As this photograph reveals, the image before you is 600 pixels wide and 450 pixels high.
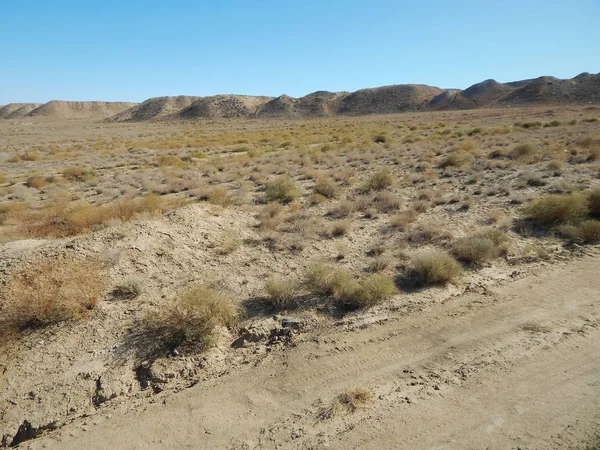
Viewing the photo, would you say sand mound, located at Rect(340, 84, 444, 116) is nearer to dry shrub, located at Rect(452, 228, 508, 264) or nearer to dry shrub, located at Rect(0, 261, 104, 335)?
dry shrub, located at Rect(452, 228, 508, 264)

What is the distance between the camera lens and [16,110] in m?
165

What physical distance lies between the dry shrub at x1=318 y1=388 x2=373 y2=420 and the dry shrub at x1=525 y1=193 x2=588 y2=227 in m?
8.14

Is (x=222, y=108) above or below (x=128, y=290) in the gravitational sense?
above

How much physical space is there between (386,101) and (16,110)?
166 meters

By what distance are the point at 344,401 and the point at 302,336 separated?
5.06 ft

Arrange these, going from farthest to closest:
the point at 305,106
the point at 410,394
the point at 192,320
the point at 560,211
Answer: the point at 305,106 < the point at 560,211 < the point at 192,320 < the point at 410,394

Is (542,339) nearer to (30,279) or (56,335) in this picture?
(56,335)

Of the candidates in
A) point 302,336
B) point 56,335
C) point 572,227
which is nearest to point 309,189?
point 572,227

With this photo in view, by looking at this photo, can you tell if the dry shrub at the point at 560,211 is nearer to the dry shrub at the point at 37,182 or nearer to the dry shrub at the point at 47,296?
the dry shrub at the point at 47,296

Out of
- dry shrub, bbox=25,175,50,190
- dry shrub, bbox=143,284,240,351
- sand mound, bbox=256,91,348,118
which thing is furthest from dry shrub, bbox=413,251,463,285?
sand mound, bbox=256,91,348,118

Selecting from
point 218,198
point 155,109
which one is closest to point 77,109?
point 155,109

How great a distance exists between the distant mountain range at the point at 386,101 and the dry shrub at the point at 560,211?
81343 mm

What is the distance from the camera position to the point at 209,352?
5.55 metres

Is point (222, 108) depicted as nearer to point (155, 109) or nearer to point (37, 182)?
point (155, 109)
